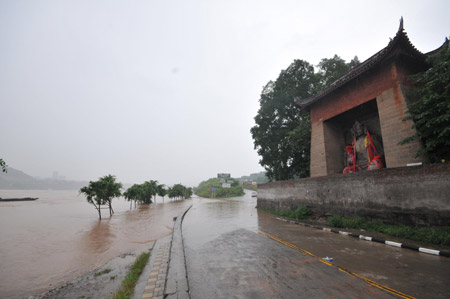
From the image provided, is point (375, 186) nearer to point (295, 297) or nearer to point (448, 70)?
point (448, 70)

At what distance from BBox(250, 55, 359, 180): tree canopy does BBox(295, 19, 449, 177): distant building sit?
14.9 ft

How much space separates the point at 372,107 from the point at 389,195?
6.08m

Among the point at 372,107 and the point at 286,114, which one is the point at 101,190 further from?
the point at 372,107

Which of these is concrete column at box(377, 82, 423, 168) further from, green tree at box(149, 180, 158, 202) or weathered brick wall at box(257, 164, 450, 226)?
green tree at box(149, 180, 158, 202)

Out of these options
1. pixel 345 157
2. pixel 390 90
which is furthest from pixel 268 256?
pixel 345 157

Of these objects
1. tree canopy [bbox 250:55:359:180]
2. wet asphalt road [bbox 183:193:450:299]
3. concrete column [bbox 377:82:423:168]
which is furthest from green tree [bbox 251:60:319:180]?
wet asphalt road [bbox 183:193:450:299]

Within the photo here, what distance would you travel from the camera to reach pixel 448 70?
674 cm

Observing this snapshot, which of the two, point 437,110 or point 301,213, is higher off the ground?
point 437,110

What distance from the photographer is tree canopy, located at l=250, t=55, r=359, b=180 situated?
19.1 m

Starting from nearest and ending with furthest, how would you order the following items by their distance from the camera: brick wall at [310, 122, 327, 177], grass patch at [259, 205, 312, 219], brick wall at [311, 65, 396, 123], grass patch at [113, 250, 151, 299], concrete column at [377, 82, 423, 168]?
grass patch at [113, 250, 151, 299] < concrete column at [377, 82, 423, 168] < brick wall at [311, 65, 396, 123] < grass patch at [259, 205, 312, 219] < brick wall at [310, 122, 327, 177]

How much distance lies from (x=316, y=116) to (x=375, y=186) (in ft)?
23.6

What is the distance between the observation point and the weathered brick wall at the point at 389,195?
6.55 metres

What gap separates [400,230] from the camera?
7.10 meters

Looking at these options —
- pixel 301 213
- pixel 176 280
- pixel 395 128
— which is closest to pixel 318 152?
pixel 301 213
